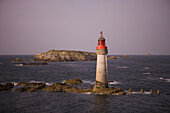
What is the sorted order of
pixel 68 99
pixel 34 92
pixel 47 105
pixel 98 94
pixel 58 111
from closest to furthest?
pixel 58 111 < pixel 47 105 < pixel 68 99 < pixel 98 94 < pixel 34 92

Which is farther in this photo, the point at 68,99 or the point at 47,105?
the point at 68,99

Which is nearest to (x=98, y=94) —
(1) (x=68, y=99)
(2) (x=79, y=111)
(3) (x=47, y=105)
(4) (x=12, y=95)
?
(1) (x=68, y=99)

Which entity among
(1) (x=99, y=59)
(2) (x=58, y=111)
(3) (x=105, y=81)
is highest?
(1) (x=99, y=59)

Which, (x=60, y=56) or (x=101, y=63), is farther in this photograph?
(x=60, y=56)

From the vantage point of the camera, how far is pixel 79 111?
84.6 feet

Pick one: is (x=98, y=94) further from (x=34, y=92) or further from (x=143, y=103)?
(x=34, y=92)

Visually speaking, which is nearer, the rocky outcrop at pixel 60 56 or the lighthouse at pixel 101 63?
the lighthouse at pixel 101 63

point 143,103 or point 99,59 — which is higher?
point 99,59

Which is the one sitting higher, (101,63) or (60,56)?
(101,63)

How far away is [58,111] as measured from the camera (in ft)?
84.4

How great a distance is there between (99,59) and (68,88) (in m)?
11.2

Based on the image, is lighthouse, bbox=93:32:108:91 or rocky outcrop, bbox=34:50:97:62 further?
rocky outcrop, bbox=34:50:97:62

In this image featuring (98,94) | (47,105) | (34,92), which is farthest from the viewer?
(34,92)

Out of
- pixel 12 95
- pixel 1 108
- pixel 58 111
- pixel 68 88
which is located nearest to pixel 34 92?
pixel 12 95
